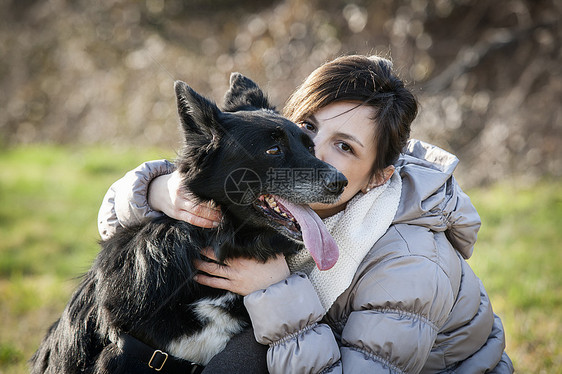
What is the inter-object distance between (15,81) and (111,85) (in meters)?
2.86

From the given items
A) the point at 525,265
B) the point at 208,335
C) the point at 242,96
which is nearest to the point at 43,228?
the point at 242,96

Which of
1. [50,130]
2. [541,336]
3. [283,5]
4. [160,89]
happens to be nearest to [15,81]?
[50,130]

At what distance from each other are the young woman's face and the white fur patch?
0.69 meters

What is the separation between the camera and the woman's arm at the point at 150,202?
226 centimetres

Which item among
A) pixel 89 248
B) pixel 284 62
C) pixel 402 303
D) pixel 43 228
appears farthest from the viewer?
pixel 284 62

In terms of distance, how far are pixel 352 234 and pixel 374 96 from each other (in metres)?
0.70

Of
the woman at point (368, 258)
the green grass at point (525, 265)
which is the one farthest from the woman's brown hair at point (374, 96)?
the green grass at point (525, 265)

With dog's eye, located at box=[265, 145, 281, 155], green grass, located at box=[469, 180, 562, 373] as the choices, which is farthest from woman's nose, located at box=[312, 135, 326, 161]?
green grass, located at box=[469, 180, 562, 373]

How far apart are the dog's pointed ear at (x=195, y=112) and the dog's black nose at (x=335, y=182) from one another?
1.77ft

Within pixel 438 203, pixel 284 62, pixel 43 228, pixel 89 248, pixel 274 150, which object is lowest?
pixel 89 248

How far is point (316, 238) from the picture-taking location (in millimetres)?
2164

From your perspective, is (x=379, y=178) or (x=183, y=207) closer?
(x=183, y=207)

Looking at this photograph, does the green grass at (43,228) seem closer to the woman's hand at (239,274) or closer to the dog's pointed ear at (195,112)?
the woman's hand at (239,274)

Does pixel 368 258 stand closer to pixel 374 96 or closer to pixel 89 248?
pixel 374 96
